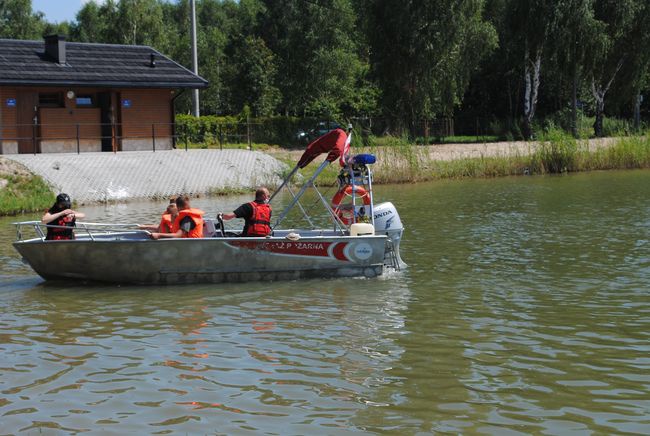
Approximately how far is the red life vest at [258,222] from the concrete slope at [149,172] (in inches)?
684

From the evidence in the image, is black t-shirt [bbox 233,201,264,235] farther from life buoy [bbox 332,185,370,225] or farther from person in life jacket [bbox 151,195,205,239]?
life buoy [bbox 332,185,370,225]

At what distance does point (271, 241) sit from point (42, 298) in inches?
161

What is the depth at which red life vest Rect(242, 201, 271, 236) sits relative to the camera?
1694cm

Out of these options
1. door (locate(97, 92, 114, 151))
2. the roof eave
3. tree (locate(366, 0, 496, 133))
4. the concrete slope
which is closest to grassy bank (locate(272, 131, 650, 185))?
the concrete slope

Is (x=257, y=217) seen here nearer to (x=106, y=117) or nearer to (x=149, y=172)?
(x=149, y=172)

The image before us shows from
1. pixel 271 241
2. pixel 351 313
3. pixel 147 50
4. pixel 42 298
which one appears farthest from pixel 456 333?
pixel 147 50

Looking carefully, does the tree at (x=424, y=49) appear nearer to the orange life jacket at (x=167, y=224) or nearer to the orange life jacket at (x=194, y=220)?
the orange life jacket at (x=167, y=224)

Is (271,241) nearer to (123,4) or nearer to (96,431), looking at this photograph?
(96,431)

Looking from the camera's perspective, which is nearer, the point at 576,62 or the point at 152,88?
the point at 152,88

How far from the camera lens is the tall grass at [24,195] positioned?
96.8 ft

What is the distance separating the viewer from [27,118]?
38.2 meters

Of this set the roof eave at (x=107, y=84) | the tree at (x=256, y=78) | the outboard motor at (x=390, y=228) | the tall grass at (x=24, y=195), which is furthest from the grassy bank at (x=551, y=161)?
the tree at (x=256, y=78)

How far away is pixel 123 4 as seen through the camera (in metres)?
78.9

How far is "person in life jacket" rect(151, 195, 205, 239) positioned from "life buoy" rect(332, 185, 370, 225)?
287 centimetres
